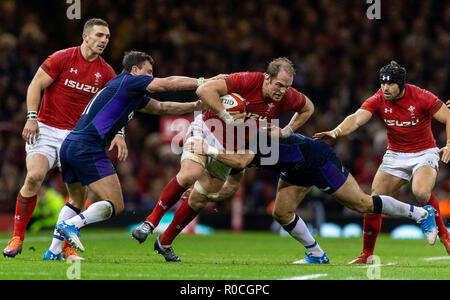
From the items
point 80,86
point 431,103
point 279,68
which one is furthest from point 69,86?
point 431,103

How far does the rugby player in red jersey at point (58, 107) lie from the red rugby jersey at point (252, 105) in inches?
46.0

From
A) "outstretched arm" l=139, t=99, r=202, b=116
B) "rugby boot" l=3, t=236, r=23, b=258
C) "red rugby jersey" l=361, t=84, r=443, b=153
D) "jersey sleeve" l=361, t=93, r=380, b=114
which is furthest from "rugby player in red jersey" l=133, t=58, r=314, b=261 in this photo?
"rugby boot" l=3, t=236, r=23, b=258

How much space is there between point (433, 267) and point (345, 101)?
34.7 feet

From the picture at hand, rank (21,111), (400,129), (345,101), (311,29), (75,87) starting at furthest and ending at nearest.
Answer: (311,29) < (345,101) < (21,111) < (400,129) < (75,87)

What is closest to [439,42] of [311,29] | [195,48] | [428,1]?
[428,1]

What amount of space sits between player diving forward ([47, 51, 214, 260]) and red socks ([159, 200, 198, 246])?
1.02m

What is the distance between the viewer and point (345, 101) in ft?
63.5

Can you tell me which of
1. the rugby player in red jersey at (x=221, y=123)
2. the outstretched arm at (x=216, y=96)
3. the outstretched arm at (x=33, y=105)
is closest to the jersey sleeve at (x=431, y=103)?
the rugby player in red jersey at (x=221, y=123)

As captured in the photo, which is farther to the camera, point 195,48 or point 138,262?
point 195,48

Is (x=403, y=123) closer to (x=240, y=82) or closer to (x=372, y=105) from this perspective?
(x=372, y=105)

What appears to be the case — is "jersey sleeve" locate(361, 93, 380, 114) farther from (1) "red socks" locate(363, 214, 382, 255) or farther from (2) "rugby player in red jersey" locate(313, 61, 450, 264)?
(1) "red socks" locate(363, 214, 382, 255)

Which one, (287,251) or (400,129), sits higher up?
(400,129)

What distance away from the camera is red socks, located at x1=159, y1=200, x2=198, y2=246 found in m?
9.43

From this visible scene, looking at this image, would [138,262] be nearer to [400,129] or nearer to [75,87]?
[75,87]
